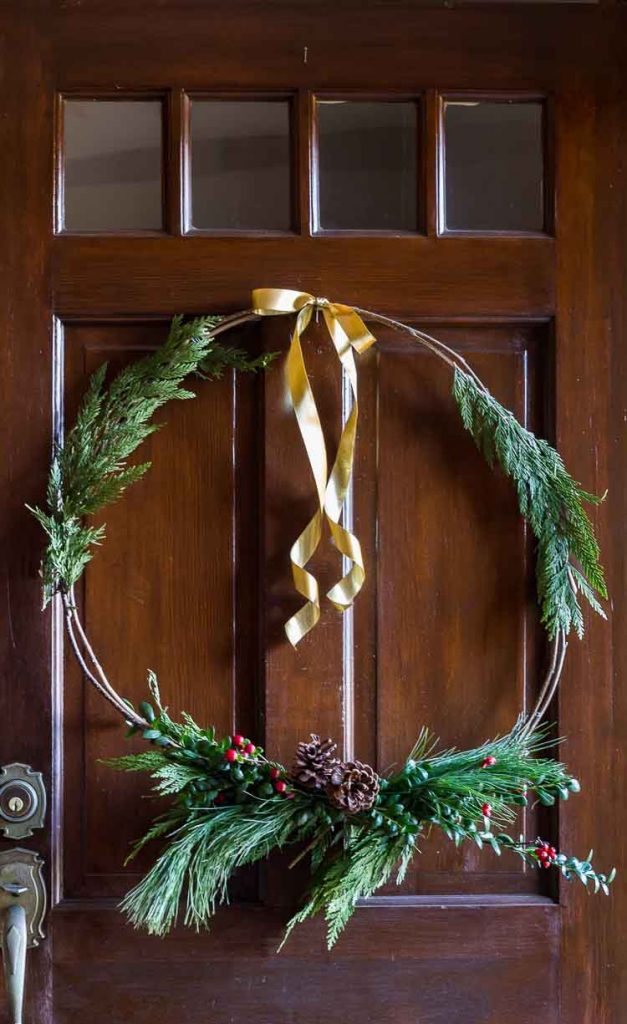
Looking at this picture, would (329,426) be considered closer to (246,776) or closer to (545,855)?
(246,776)

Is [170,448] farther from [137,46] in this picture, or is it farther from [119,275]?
[137,46]

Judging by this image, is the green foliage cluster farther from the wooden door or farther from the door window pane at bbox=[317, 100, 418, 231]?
the door window pane at bbox=[317, 100, 418, 231]

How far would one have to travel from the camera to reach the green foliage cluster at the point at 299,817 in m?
1.03

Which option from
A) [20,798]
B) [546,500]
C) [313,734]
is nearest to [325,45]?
[546,500]

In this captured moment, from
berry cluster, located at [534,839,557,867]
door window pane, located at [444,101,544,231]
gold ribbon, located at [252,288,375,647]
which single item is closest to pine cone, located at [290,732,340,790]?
gold ribbon, located at [252,288,375,647]

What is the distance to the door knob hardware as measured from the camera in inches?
44.0

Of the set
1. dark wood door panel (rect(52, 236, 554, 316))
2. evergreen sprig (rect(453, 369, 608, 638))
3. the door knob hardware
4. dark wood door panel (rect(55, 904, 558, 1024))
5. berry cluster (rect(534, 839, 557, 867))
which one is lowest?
dark wood door panel (rect(55, 904, 558, 1024))

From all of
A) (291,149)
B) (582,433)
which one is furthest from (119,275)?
(582,433)

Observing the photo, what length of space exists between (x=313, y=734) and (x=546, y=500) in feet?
1.27

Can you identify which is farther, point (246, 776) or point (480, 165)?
point (480, 165)

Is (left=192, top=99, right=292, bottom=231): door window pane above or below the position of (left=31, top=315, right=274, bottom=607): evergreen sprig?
above

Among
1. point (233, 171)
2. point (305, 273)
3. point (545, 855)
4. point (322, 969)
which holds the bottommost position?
point (322, 969)

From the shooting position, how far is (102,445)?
108 centimetres

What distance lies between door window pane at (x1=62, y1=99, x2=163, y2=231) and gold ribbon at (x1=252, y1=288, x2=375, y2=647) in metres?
0.20
